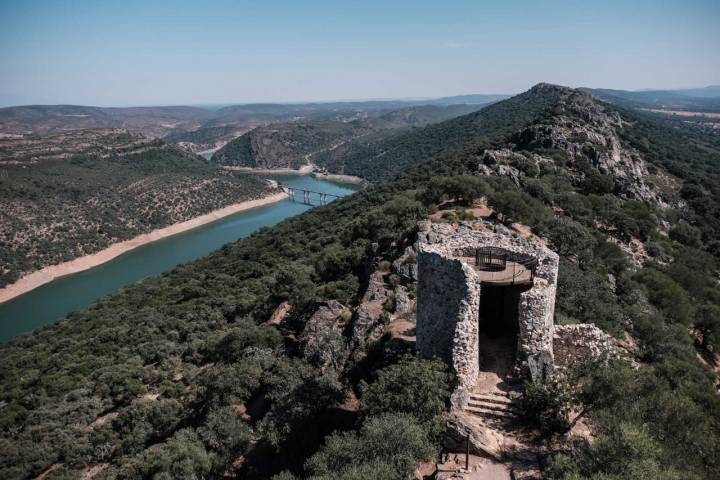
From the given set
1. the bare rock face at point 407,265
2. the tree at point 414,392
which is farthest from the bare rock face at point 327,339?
the tree at point 414,392

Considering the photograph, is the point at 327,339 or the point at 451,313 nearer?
the point at 451,313

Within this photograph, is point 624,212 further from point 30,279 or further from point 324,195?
point 324,195

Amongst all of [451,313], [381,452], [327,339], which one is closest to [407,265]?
[327,339]

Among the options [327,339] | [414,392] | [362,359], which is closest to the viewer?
[414,392]

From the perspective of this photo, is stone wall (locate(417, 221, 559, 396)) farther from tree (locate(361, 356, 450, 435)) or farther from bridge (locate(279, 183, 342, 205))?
bridge (locate(279, 183, 342, 205))

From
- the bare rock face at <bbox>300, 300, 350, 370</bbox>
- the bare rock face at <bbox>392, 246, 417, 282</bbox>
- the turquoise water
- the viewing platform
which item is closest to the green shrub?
the viewing platform

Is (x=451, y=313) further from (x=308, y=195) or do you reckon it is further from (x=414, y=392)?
(x=308, y=195)
